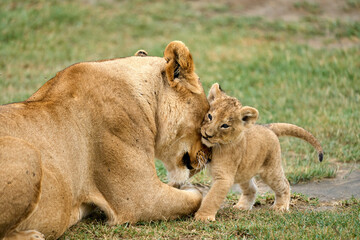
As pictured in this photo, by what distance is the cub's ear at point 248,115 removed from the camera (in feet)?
14.6

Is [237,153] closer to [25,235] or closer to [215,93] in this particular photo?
[215,93]

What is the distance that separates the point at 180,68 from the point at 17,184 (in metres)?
1.70

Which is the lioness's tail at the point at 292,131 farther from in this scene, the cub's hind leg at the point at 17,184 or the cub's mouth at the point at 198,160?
the cub's hind leg at the point at 17,184

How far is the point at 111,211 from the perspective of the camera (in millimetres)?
4070

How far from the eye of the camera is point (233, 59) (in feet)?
33.6

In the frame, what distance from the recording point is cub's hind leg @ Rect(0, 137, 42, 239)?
3309 mm

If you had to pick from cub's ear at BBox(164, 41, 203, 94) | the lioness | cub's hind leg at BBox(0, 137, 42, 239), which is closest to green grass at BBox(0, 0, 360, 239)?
the lioness

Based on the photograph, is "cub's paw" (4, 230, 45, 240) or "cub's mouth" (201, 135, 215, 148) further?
"cub's mouth" (201, 135, 215, 148)

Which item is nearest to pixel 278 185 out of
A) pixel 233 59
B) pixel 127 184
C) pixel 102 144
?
→ pixel 127 184

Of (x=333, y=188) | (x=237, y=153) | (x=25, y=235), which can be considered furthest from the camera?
(x=333, y=188)

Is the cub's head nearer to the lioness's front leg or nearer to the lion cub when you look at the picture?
the lion cub

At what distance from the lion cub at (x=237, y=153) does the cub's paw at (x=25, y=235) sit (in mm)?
1299

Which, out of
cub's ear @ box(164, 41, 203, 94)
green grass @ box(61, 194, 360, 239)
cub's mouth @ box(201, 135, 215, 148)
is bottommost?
green grass @ box(61, 194, 360, 239)

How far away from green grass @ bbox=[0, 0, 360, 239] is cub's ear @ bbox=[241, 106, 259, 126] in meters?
0.74
